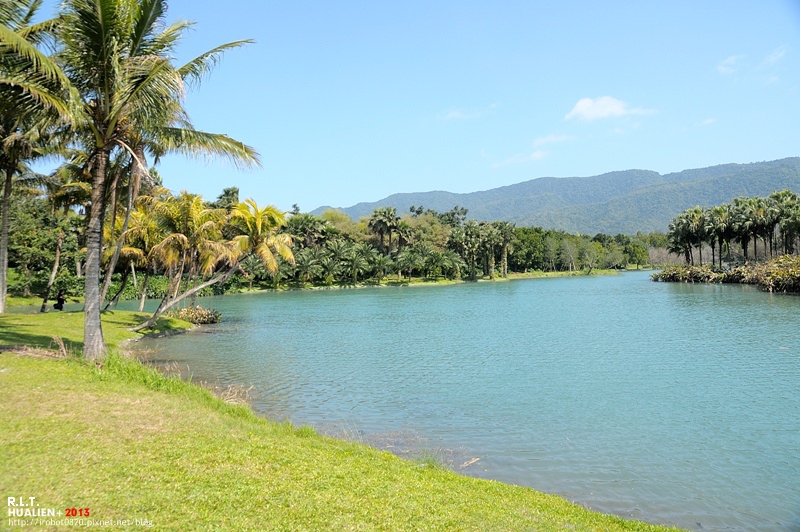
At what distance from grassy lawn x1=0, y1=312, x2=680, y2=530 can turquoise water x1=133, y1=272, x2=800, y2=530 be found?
217 centimetres

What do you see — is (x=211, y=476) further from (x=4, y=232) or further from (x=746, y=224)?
(x=746, y=224)

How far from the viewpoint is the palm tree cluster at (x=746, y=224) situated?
229ft

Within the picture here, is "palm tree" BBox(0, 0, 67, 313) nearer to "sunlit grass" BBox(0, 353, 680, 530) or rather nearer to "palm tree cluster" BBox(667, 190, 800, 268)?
"sunlit grass" BBox(0, 353, 680, 530)

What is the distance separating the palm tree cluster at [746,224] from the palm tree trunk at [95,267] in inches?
2948

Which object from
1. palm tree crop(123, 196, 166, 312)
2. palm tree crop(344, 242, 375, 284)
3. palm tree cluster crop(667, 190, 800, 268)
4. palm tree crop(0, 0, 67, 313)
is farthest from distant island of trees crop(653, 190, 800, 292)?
palm tree crop(0, 0, 67, 313)

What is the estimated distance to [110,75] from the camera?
13.0 m

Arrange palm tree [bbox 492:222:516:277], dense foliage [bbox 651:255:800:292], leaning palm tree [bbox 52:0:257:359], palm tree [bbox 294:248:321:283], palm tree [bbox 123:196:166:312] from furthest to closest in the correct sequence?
1. palm tree [bbox 492:222:516:277]
2. palm tree [bbox 294:248:321:283]
3. dense foliage [bbox 651:255:800:292]
4. palm tree [bbox 123:196:166:312]
5. leaning palm tree [bbox 52:0:257:359]

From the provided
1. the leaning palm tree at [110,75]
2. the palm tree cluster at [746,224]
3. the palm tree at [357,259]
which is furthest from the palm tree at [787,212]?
the leaning palm tree at [110,75]

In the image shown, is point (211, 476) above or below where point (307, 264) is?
below

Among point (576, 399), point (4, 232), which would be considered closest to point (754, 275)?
point (576, 399)

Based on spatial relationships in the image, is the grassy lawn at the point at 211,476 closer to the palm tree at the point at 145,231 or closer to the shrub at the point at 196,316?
the palm tree at the point at 145,231

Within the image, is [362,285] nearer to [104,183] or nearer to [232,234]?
[232,234]

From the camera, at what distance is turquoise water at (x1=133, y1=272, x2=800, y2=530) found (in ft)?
30.2

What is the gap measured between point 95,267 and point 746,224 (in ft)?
267
